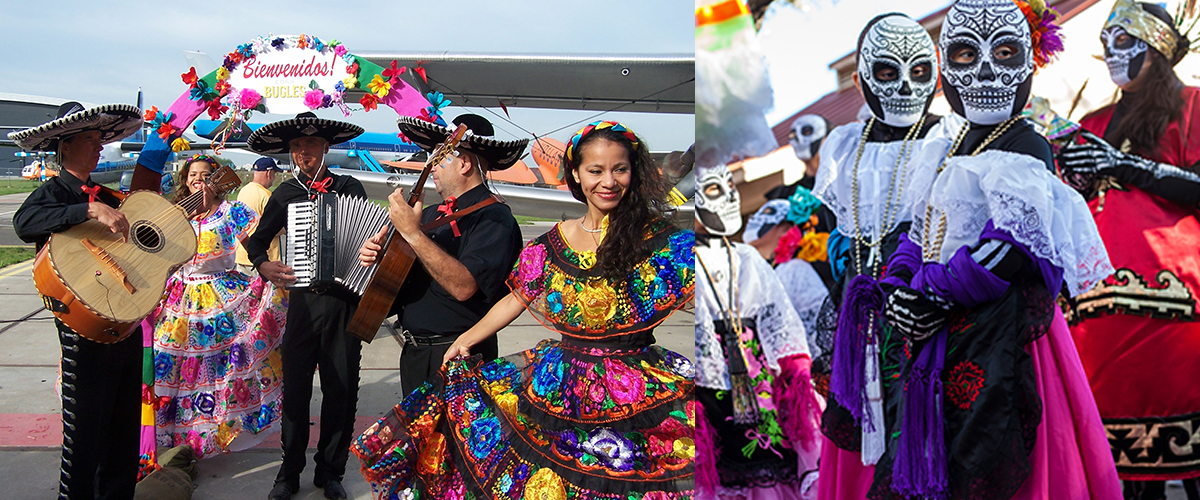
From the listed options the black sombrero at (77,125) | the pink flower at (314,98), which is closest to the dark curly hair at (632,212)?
the black sombrero at (77,125)

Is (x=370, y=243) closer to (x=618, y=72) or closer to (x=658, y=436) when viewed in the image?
(x=658, y=436)

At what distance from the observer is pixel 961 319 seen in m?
1.94

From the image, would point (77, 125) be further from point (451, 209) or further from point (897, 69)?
point (897, 69)

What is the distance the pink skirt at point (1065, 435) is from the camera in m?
1.88

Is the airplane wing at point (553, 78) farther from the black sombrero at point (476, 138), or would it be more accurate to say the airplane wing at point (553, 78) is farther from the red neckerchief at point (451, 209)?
the red neckerchief at point (451, 209)

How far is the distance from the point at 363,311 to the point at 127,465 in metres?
1.22

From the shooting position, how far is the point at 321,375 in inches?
130

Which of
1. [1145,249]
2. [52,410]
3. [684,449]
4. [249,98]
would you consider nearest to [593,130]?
[684,449]

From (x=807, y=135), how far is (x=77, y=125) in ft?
8.88

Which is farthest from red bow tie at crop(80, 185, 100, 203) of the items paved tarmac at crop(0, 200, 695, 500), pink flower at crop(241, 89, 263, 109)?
paved tarmac at crop(0, 200, 695, 500)

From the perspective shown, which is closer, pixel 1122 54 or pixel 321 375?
pixel 1122 54

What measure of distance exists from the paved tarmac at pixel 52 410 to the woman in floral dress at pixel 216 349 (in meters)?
0.19

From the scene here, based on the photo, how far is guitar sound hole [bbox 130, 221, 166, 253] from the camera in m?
2.92

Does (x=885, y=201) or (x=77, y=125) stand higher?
(x=77, y=125)
